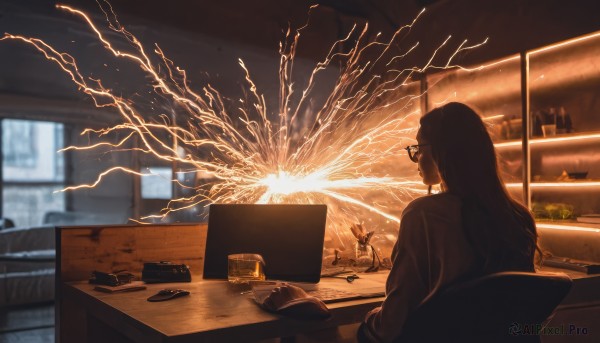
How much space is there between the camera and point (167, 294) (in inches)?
68.4

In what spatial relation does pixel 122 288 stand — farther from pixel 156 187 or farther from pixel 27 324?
pixel 156 187

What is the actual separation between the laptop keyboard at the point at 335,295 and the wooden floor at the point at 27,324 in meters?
3.47

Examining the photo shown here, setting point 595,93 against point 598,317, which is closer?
point 598,317

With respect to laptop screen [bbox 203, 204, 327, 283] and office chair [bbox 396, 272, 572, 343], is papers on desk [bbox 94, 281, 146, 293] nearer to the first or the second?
laptop screen [bbox 203, 204, 327, 283]

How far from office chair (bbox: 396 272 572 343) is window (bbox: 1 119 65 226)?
8376 millimetres

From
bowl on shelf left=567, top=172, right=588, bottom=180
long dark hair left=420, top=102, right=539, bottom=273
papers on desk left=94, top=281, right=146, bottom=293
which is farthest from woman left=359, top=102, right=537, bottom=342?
bowl on shelf left=567, top=172, right=588, bottom=180

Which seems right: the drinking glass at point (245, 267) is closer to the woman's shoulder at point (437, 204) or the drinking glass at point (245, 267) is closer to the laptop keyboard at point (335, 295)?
the laptop keyboard at point (335, 295)

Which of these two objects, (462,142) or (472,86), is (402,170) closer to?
(472,86)

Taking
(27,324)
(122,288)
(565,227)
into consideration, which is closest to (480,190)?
(122,288)

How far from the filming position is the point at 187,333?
1.27 meters

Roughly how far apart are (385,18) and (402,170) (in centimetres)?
126

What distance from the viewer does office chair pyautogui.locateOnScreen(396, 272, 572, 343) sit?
3.71ft

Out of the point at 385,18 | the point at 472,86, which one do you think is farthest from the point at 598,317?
the point at 385,18

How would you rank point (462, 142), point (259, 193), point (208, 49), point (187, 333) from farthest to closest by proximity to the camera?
point (208, 49)
point (259, 193)
point (462, 142)
point (187, 333)
